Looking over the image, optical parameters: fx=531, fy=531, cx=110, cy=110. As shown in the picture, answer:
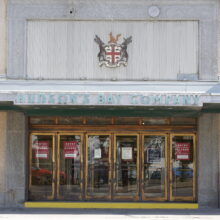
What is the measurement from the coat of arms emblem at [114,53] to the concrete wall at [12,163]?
9.78 feet

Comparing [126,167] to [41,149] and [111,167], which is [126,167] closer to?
[111,167]

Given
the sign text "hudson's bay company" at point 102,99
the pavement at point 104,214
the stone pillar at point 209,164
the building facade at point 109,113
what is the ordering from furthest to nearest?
the stone pillar at point 209,164, the building facade at point 109,113, the pavement at point 104,214, the sign text "hudson's bay company" at point 102,99

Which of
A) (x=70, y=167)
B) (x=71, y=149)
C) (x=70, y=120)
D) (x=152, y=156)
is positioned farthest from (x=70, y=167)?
(x=152, y=156)

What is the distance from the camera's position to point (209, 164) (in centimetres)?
1569

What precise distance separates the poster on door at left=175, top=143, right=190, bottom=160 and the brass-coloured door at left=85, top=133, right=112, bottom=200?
6.77 ft

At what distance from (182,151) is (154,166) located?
96cm

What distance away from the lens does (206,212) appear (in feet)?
49.5

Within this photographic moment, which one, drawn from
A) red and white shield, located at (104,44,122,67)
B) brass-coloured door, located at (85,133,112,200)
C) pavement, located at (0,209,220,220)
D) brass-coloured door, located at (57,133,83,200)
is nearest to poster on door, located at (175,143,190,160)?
pavement, located at (0,209,220,220)

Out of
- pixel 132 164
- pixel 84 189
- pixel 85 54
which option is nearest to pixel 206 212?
pixel 132 164

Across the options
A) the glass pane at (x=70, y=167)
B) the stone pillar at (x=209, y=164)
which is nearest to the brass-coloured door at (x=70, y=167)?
the glass pane at (x=70, y=167)

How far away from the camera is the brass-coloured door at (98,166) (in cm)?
1609

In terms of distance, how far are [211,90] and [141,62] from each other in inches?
86.8

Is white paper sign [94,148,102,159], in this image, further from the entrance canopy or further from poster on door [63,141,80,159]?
the entrance canopy

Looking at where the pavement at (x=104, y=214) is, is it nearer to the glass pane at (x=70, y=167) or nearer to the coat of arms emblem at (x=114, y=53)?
the glass pane at (x=70, y=167)
